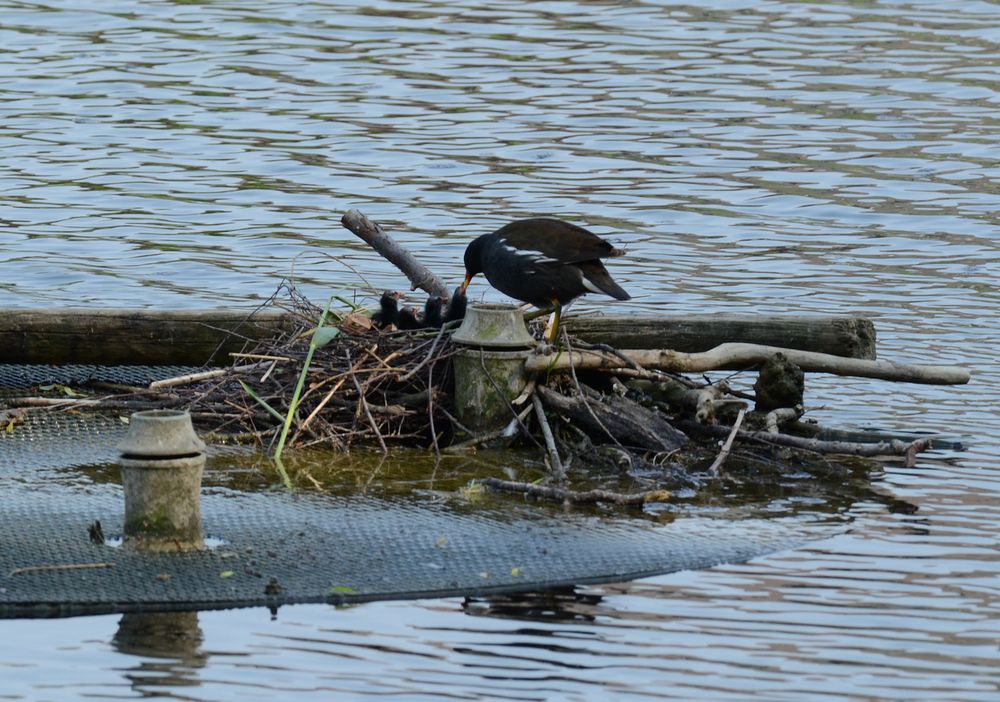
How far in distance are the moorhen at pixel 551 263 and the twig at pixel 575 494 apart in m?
1.20

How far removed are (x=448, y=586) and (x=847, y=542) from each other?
6.03 ft

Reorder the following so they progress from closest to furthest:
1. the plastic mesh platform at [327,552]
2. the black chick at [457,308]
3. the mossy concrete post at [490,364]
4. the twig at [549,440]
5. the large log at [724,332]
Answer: the plastic mesh platform at [327,552] → the twig at [549,440] → the mossy concrete post at [490,364] → the black chick at [457,308] → the large log at [724,332]

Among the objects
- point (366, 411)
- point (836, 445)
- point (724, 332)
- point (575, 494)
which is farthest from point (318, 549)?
point (724, 332)

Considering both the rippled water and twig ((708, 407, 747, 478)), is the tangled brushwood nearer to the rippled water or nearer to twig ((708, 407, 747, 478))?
twig ((708, 407, 747, 478))

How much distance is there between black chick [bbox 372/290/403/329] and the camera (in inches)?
363

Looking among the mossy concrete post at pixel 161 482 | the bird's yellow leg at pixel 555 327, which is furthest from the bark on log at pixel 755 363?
the mossy concrete post at pixel 161 482

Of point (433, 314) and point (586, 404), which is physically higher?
point (433, 314)

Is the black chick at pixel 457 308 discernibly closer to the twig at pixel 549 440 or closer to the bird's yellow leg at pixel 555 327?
the bird's yellow leg at pixel 555 327

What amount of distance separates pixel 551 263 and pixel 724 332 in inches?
47.7

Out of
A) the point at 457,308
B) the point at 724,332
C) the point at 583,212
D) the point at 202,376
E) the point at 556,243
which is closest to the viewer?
the point at 556,243

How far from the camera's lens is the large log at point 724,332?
933 cm

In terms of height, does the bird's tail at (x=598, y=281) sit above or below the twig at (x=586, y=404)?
above

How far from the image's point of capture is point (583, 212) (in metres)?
16.0

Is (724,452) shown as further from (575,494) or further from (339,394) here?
(339,394)
